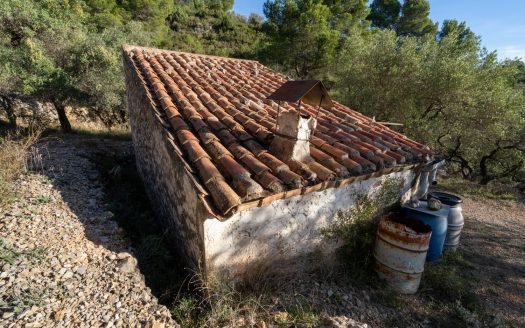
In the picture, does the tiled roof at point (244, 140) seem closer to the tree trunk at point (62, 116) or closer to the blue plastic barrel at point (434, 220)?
the blue plastic barrel at point (434, 220)

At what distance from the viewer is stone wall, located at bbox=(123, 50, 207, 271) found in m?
3.02

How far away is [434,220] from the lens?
4.16 metres

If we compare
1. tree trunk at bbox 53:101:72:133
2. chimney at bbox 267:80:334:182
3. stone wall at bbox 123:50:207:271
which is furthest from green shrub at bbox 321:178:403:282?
tree trunk at bbox 53:101:72:133

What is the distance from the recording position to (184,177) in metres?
3.20

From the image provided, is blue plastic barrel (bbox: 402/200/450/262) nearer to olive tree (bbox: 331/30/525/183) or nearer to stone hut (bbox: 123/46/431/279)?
stone hut (bbox: 123/46/431/279)

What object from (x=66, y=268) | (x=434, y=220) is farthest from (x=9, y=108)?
(x=434, y=220)

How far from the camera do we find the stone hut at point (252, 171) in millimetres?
2662

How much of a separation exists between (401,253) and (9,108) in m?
12.5

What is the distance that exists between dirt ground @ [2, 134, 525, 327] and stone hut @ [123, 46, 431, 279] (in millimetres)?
288

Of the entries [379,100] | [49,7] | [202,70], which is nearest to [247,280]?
[202,70]

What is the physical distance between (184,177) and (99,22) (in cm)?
1858

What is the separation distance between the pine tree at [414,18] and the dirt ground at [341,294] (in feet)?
82.1

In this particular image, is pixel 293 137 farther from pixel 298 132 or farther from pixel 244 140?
pixel 244 140

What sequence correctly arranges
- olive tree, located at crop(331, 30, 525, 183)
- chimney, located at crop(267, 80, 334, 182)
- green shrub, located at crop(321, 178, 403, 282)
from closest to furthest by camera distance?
chimney, located at crop(267, 80, 334, 182) < green shrub, located at crop(321, 178, 403, 282) < olive tree, located at crop(331, 30, 525, 183)
